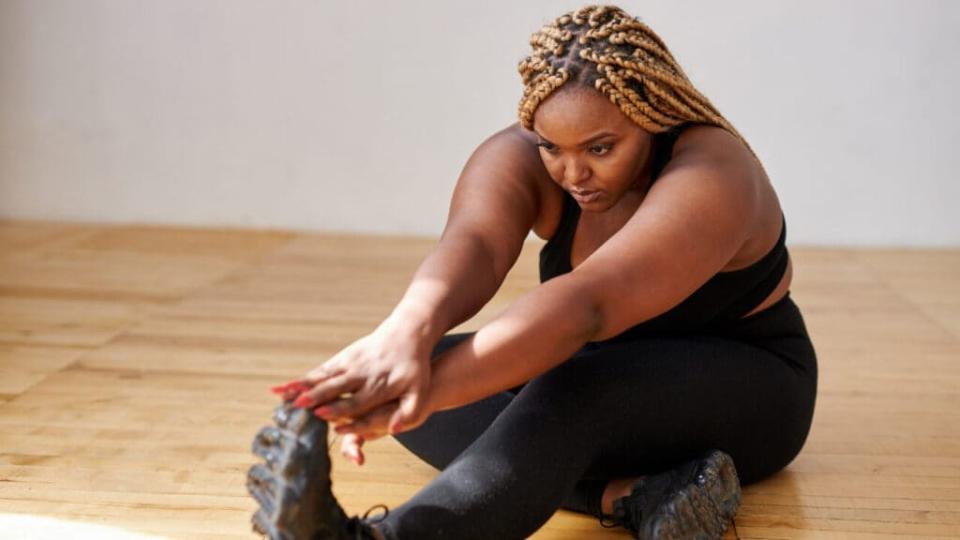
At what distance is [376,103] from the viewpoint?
4.93 meters

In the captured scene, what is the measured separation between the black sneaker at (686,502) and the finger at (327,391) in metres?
0.53

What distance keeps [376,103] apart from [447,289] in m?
3.24

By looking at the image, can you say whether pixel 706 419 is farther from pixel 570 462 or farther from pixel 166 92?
pixel 166 92

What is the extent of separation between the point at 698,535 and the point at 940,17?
3.32m

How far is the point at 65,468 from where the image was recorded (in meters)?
2.26

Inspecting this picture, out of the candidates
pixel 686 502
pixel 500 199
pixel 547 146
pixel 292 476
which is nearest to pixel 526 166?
pixel 500 199

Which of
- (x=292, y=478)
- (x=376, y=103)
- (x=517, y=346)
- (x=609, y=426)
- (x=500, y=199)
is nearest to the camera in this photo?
(x=292, y=478)

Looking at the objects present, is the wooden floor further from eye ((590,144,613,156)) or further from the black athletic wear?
eye ((590,144,613,156))

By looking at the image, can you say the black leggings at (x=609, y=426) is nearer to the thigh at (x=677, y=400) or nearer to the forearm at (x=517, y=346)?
the thigh at (x=677, y=400)

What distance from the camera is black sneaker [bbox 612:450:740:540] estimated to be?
1811 millimetres

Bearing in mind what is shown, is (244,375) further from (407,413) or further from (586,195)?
(407,413)

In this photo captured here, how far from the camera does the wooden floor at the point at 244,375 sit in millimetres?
2084

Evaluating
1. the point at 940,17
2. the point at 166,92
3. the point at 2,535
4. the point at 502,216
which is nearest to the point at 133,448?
the point at 2,535

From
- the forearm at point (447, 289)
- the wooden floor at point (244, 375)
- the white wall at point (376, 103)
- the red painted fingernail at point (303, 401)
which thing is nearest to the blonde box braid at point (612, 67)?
the forearm at point (447, 289)
